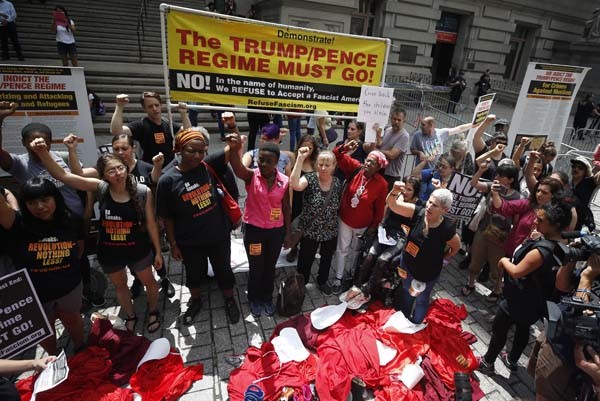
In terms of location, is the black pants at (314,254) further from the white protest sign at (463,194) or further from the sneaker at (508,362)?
the sneaker at (508,362)

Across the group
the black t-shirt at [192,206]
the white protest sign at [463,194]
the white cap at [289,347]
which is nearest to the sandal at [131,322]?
the black t-shirt at [192,206]

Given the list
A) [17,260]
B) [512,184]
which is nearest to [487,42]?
[512,184]

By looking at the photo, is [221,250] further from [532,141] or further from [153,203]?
[532,141]

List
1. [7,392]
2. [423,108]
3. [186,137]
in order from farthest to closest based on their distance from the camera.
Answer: [423,108] < [186,137] < [7,392]

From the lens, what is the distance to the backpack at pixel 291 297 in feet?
13.0

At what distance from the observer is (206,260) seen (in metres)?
3.81

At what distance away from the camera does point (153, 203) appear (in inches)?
141

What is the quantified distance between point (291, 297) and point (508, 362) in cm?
241

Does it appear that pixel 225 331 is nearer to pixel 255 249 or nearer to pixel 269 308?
pixel 269 308

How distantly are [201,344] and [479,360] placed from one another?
2.95m

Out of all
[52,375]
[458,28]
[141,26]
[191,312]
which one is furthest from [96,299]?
[458,28]

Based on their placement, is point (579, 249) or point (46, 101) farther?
point (46, 101)

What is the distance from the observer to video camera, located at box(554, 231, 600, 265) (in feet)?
7.93

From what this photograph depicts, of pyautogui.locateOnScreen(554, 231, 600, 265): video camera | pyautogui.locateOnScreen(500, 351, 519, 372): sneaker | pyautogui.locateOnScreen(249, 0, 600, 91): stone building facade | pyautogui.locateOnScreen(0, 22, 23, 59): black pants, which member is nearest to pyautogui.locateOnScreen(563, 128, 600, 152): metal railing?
pyautogui.locateOnScreen(249, 0, 600, 91): stone building facade
